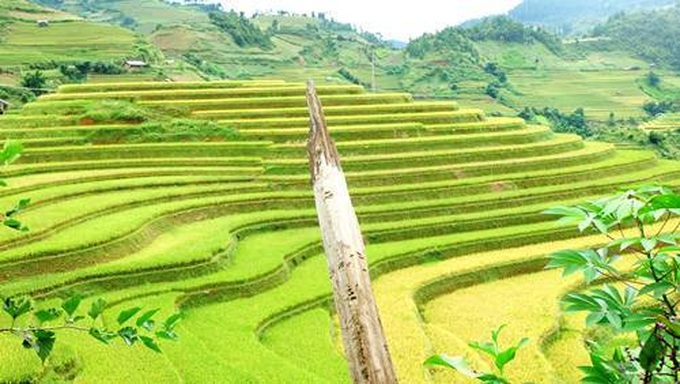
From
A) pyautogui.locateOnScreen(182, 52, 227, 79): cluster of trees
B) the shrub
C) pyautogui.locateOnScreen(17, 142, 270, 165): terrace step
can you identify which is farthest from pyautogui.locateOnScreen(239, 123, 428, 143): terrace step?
pyautogui.locateOnScreen(182, 52, 227, 79): cluster of trees

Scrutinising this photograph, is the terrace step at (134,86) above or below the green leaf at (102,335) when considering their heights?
below

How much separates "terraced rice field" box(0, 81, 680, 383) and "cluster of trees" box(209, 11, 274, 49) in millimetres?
41567

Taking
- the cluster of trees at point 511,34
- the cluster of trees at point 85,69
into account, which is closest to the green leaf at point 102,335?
the cluster of trees at point 85,69

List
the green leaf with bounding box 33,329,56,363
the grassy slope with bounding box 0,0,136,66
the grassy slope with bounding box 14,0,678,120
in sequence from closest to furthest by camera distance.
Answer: the green leaf with bounding box 33,329,56,363, the grassy slope with bounding box 0,0,136,66, the grassy slope with bounding box 14,0,678,120

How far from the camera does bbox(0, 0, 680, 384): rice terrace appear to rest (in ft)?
5.79

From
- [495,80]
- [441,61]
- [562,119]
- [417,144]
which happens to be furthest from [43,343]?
[441,61]

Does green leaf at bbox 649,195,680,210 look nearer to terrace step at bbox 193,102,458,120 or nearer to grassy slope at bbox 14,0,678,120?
terrace step at bbox 193,102,458,120

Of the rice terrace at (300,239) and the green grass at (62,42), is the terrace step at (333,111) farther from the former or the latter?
the green grass at (62,42)

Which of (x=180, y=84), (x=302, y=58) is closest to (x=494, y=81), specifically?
(x=302, y=58)

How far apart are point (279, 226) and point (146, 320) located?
1362cm

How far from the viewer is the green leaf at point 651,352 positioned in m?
1.52

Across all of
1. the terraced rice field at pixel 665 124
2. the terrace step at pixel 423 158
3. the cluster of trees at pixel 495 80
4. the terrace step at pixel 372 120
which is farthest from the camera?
the cluster of trees at pixel 495 80

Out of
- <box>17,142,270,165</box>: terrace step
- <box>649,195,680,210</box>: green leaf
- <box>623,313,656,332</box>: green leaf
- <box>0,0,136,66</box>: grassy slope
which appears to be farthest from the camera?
<box>0,0,136,66</box>: grassy slope

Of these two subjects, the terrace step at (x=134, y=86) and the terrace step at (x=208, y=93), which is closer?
the terrace step at (x=208, y=93)
